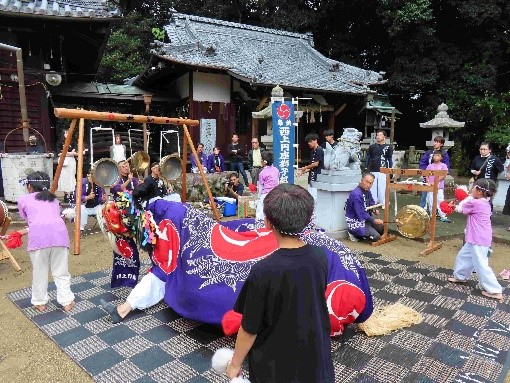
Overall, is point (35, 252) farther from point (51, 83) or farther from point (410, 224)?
point (51, 83)

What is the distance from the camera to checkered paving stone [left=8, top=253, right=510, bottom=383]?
9.73 feet

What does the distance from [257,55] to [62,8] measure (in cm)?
783

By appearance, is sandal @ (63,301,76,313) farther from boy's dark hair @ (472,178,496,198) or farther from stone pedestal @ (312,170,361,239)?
boy's dark hair @ (472,178,496,198)

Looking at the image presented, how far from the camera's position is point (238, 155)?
470 inches

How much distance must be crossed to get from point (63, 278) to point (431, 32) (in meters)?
18.4

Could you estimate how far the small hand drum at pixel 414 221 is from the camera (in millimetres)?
6062

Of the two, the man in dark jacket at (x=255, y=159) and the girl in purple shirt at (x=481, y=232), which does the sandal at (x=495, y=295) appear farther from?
the man in dark jacket at (x=255, y=159)

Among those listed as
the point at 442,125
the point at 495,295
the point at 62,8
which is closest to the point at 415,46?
the point at 442,125

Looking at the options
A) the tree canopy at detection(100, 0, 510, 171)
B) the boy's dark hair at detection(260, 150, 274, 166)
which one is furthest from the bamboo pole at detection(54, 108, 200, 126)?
the tree canopy at detection(100, 0, 510, 171)

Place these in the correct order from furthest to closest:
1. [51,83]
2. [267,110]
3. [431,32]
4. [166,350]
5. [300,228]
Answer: [431,32], [267,110], [51,83], [166,350], [300,228]

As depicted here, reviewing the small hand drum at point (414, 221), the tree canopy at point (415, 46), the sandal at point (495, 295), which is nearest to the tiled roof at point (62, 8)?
the small hand drum at point (414, 221)

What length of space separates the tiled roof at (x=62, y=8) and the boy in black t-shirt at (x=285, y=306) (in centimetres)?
804

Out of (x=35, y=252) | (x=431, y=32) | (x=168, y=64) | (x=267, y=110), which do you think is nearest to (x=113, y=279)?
(x=35, y=252)

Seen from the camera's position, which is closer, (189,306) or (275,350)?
(275,350)
